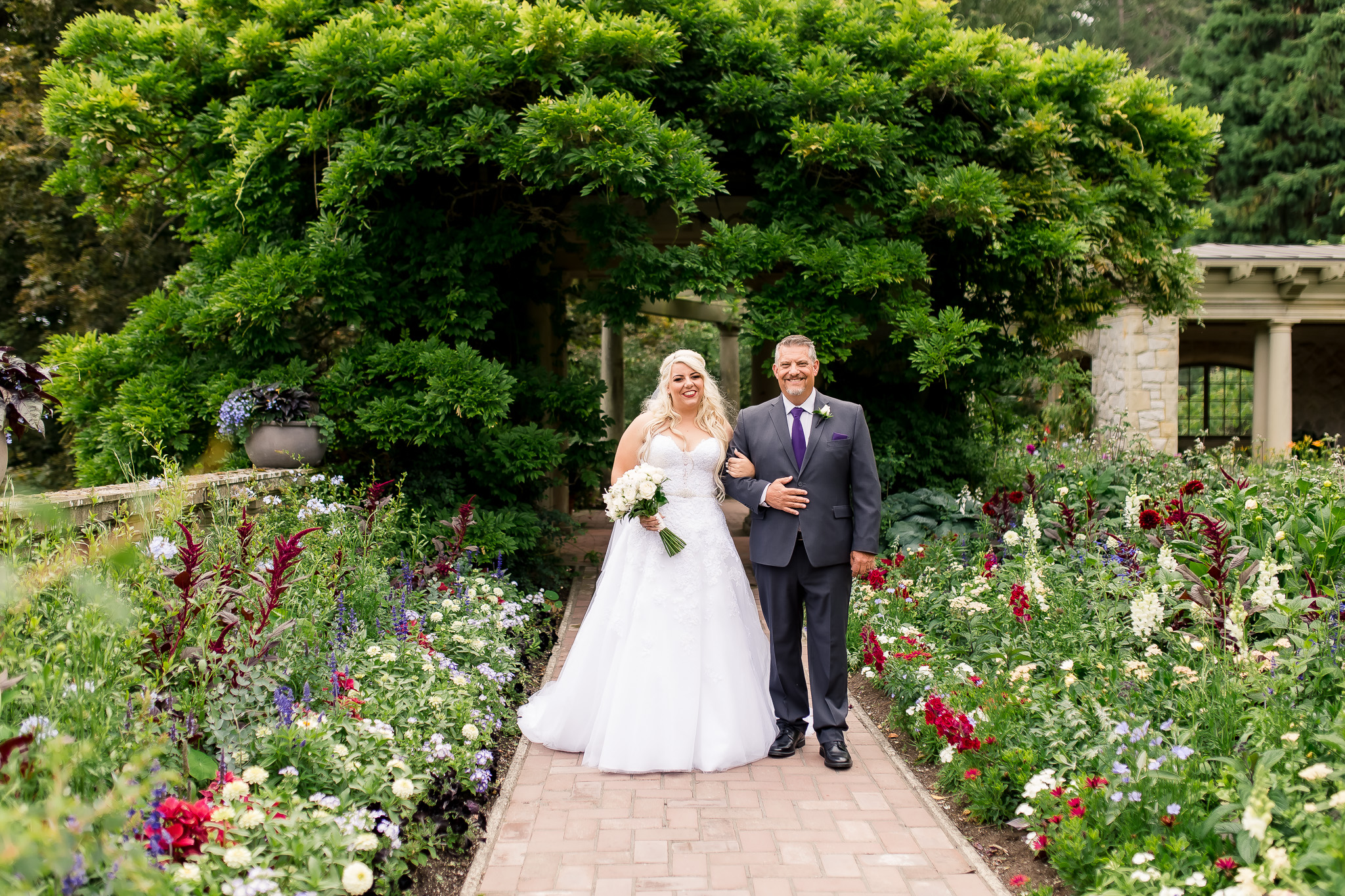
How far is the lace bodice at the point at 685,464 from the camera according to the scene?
4.36 m

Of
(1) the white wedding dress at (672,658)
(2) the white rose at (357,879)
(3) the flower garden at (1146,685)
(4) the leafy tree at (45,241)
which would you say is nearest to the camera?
(2) the white rose at (357,879)

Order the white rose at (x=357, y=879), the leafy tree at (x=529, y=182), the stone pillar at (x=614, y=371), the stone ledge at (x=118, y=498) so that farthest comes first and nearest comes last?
the stone pillar at (x=614, y=371)
the leafy tree at (x=529, y=182)
the stone ledge at (x=118, y=498)
the white rose at (x=357, y=879)

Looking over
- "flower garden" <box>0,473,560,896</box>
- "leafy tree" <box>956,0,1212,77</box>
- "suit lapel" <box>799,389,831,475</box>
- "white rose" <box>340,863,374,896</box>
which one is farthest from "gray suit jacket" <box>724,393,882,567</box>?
"leafy tree" <box>956,0,1212,77</box>

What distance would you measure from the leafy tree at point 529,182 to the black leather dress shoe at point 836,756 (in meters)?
3.36

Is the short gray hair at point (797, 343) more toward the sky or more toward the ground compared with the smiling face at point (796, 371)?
more toward the sky

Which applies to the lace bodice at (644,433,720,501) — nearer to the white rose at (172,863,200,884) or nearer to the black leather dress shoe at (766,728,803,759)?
the black leather dress shoe at (766,728,803,759)

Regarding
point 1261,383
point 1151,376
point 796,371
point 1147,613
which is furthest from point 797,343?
point 1261,383

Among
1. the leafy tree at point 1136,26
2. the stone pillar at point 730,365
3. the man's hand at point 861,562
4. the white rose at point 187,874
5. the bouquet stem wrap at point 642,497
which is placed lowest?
the white rose at point 187,874

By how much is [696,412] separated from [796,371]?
63cm

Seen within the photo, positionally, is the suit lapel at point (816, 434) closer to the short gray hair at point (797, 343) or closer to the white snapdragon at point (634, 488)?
the short gray hair at point (797, 343)

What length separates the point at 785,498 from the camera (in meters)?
3.98

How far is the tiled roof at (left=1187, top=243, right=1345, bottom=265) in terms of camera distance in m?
13.4

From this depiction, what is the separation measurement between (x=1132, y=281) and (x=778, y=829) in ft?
22.1

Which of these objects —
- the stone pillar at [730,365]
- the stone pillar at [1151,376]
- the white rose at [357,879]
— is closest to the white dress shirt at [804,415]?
the white rose at [357,879]
